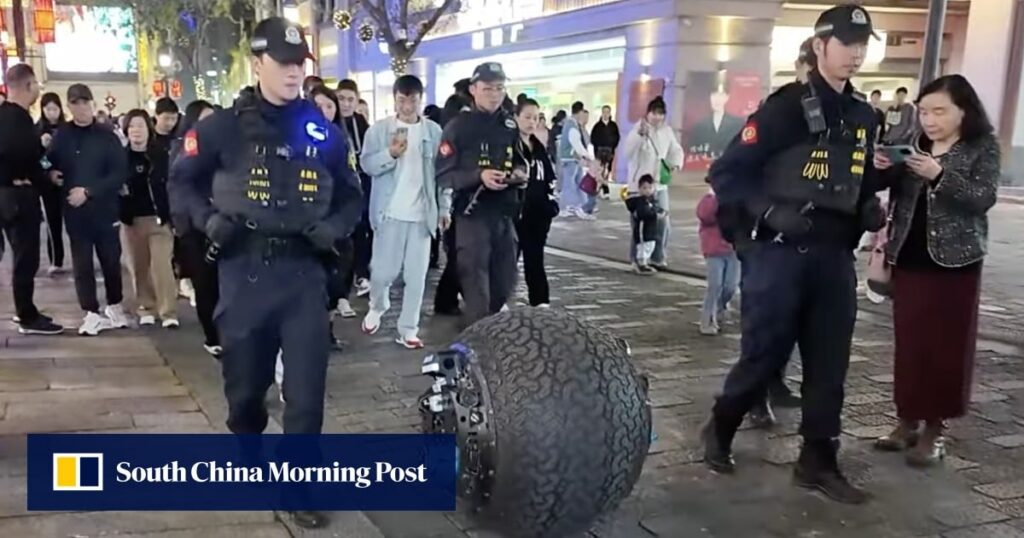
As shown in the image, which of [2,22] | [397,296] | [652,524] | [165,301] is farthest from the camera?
[2,22]

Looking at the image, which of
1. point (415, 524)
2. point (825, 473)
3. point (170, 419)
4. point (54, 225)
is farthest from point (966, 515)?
point (54, 225)

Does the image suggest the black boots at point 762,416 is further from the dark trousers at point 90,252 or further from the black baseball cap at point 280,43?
the dark trousers at point 90,252

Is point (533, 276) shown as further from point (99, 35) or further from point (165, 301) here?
point (99, 35)

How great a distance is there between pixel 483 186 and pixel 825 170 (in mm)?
2647

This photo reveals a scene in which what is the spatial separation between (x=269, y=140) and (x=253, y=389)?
1014 millimetres

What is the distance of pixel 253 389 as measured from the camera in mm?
3854

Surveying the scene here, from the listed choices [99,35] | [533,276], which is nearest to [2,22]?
[533,276]

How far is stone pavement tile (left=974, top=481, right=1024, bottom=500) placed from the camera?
170 inches

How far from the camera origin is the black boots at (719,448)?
178 inches

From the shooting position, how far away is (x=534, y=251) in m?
7.89

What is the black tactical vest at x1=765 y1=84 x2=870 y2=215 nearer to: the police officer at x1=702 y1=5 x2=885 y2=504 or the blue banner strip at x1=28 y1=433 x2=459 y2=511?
Result: the police officer at x1=702 y1=5 x2=885 y2=504


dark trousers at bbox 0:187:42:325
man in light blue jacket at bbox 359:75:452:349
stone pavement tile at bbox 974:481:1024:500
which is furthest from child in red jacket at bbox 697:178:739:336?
dark trousers at bbox 0:187:42:325

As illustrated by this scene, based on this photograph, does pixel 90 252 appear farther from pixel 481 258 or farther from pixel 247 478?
pixel 247 478

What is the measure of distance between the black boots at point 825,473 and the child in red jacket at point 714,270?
2773mm
